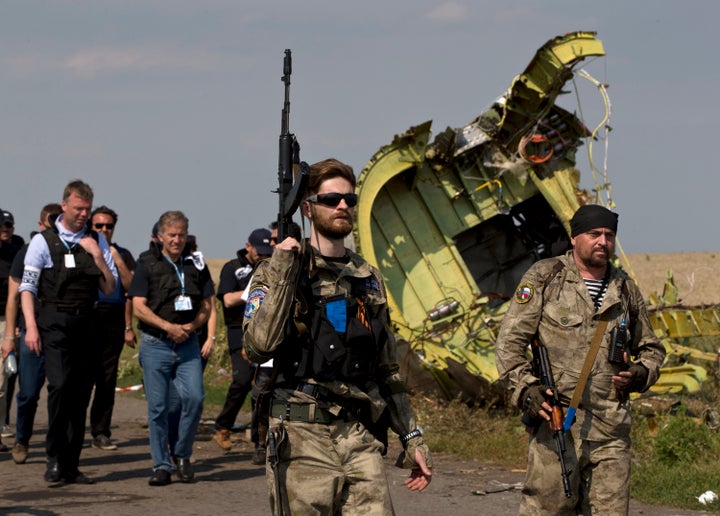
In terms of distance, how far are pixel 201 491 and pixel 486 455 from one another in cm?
265

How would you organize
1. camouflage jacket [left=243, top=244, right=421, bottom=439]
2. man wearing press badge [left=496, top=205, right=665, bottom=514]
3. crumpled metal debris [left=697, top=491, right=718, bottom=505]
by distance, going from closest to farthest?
camouflage jacket [left=243, top=244, right=421, bottom=439] < man wearing press badge [left=496, top=205, right=665, bottom=514] < crumpled metal debris [left=697, top=491, right=718, bottom=505]

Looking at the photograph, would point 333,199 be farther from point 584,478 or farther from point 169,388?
point 169,388

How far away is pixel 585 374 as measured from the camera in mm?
5891

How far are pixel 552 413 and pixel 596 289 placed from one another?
73cm

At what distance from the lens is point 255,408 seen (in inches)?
201

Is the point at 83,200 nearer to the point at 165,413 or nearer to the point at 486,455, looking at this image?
the point at 165,413

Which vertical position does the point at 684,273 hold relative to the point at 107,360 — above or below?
above

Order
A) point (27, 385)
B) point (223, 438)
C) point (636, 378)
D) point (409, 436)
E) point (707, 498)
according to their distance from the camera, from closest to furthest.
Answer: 1. point (409, 436)
2. point (636, 378)
3. point (707, 498)
4. point (27, 385)
5. point (223, 438)

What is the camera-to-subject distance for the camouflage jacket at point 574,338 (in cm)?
593

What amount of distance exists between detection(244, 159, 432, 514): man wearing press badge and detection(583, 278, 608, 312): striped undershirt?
1.46 metres

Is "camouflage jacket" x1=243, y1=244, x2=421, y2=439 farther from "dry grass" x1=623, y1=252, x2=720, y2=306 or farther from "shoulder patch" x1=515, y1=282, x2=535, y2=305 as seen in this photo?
"dry grass" x1=623, y1=252, x2=720, y2=306

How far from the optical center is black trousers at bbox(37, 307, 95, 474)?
9.00m

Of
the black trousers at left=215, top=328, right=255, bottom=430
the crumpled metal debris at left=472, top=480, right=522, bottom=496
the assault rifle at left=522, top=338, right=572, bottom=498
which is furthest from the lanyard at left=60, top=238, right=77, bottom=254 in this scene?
the assault rifle at left=522, top=338, right=572, bottom=498

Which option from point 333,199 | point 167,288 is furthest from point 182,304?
point 333,199
